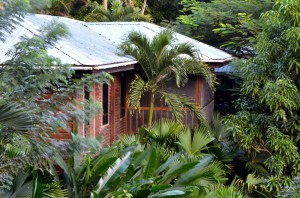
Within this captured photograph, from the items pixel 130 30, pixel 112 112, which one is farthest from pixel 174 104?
pixel 130 30

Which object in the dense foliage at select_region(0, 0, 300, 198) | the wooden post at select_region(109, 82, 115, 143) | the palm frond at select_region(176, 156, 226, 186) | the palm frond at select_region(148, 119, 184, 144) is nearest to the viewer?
the dense foliage at select_region(0, 0, 300, 198)

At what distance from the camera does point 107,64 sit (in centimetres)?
995

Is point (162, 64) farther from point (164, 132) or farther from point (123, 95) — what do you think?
point (123, 95)

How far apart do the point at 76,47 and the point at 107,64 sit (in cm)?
105

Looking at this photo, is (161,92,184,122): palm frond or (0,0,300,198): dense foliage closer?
(0,0,300,198): dense foliage

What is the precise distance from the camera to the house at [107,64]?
9.68 m

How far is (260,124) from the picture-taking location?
10.9 metres

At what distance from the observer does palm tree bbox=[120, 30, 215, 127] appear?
11.0 meters

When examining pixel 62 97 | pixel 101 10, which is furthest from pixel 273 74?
pixel 101 10

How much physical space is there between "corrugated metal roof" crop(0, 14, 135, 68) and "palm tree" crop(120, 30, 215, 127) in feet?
1.31

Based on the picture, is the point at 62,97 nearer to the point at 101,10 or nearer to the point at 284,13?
the point at 284,13

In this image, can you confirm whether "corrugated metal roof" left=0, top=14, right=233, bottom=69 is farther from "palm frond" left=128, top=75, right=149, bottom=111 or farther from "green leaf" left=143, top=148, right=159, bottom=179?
"green leaf" left=143, top=148, right=159, bottom=179

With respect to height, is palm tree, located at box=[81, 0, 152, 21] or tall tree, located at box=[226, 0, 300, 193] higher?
palm tree, located at box=[81, 0, 152, 21]

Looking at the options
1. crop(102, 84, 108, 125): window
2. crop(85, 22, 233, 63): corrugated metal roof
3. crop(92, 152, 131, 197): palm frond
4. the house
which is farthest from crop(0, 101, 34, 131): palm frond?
crop(85, 22, 233, 63): corrugated metal roof
